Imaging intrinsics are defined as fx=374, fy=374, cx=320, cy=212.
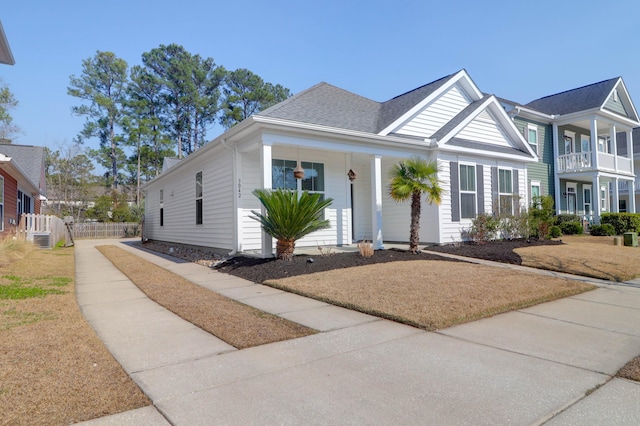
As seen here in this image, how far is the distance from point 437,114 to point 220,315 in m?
11.1

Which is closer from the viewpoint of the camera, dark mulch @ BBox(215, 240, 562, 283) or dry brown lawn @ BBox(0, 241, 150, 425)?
dry brown lawn @ BBox(0, 241, 150, 425)

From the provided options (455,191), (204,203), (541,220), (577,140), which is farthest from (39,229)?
(577,140)

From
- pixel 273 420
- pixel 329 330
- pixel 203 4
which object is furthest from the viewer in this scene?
pixel 203 4

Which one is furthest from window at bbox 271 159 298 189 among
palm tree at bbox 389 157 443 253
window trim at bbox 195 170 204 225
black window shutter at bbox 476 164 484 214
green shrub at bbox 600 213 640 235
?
green shrub at bbox 600 213 640 235

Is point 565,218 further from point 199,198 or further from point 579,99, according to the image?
point 199,198

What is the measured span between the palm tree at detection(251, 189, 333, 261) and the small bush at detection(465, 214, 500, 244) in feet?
20.3

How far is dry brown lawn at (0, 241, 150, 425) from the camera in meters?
2.49

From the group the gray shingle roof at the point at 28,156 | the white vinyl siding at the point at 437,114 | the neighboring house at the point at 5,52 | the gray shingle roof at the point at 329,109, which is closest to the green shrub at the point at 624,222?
the white vinyl siding at the point at 437,114

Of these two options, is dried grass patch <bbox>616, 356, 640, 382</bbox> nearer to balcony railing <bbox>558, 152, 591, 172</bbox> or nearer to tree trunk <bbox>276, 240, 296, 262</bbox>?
tree trunk <bbox>276, 240, 296, 262</bbox>

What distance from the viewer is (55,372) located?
307cm

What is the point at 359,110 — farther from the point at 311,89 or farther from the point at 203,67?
the point at 203,67

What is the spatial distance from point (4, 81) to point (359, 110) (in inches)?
1049

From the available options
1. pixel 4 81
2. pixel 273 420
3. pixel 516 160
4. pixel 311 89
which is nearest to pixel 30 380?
pixel 273 420

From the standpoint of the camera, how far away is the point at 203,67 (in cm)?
3969
